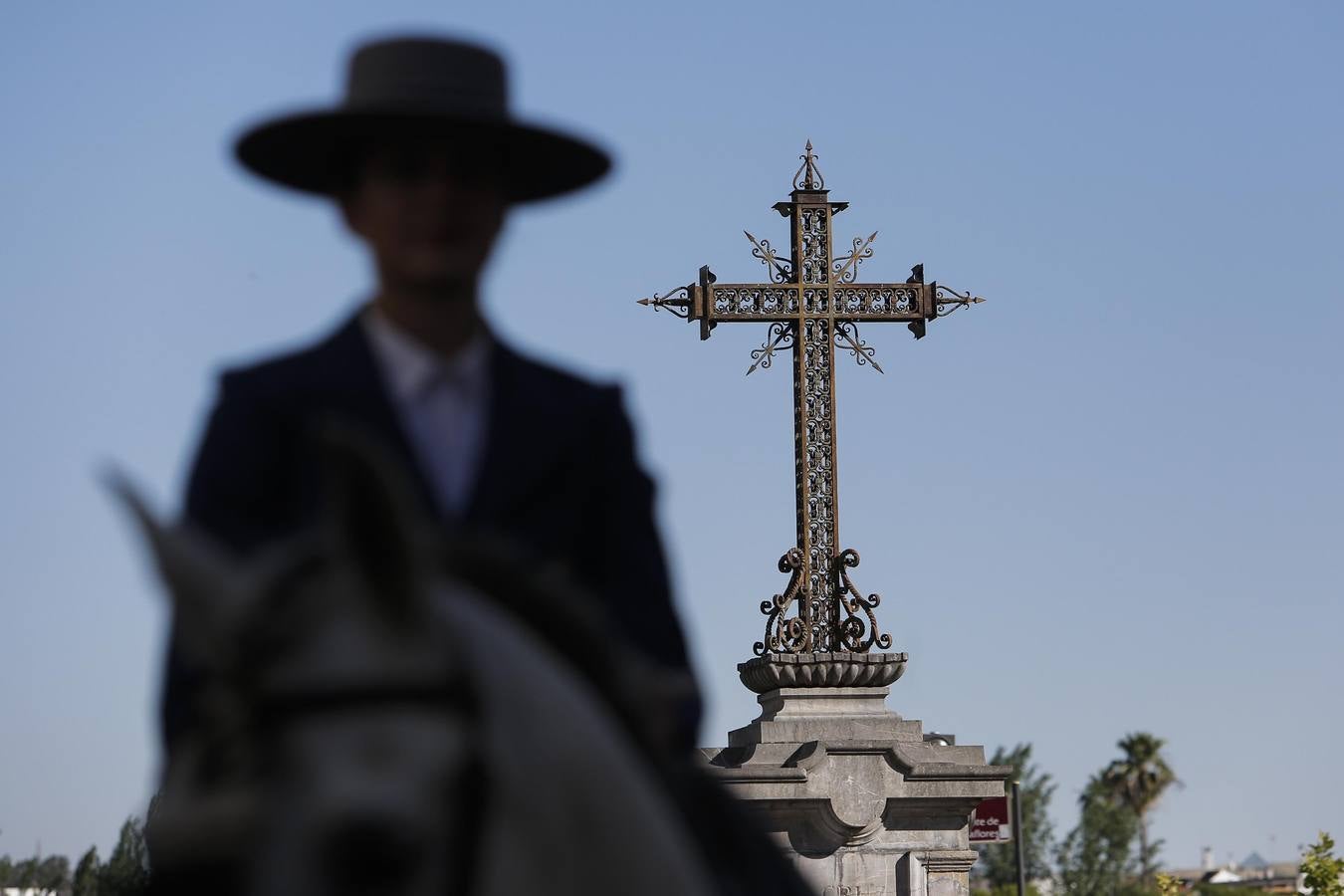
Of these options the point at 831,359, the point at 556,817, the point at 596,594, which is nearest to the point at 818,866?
the point at 831,359

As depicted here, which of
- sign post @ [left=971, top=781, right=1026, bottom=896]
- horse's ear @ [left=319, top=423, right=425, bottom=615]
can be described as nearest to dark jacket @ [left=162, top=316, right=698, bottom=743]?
horse's ear @ [left=319, top=423, right=425, bottom=615]

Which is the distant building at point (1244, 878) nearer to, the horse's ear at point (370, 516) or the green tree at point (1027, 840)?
the green tree at point (1027, 840)

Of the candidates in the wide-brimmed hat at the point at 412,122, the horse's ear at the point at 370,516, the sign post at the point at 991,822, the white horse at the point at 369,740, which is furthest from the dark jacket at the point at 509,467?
the sign post at the point at 991,822

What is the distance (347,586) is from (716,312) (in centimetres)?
1864

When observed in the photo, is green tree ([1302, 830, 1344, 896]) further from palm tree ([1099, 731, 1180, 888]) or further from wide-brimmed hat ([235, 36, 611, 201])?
palm tree ([1099, 731, 1180, 888])

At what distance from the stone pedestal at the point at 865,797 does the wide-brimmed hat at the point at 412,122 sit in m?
15.0

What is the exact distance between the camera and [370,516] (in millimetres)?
2039

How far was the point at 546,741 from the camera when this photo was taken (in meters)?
2.25

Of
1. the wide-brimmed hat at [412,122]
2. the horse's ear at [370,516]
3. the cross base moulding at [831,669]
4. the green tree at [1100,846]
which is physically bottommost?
the horse's ear at [370,516]

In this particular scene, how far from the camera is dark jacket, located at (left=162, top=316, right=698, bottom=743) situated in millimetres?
3199

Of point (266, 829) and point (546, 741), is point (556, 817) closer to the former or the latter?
point (546, 741)

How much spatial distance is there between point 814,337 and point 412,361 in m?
17.6

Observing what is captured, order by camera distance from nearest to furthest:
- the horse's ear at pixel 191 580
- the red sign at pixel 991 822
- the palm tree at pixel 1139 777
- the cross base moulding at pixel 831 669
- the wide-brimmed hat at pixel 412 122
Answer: the horse's ear at pixel 191 580 → the wide-brimmed hat at pixel 412 122 → the cross base moulding at pixel 831 669 → the red sign at pixel 991 822 → the palm tree at pixel 1139 777

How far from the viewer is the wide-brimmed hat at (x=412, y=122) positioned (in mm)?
3189
